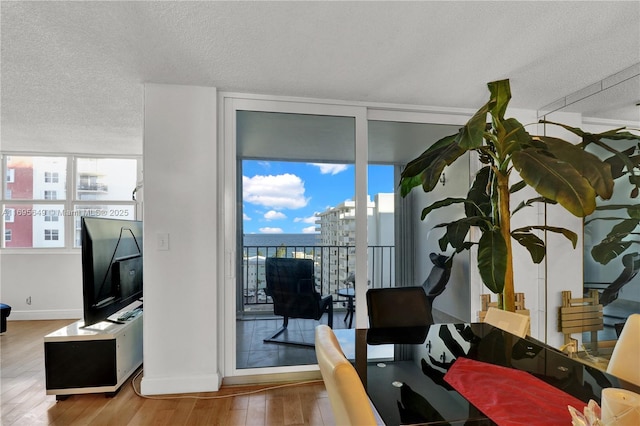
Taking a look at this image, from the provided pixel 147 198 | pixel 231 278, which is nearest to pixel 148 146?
pixel 147 198

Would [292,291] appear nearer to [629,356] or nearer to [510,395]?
[510,395]

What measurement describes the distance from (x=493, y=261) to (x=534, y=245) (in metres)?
0.46

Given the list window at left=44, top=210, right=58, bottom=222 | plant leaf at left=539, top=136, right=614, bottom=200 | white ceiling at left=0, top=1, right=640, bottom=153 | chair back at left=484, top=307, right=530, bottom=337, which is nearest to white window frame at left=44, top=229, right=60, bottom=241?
window at left=44, top=210, right=58, bottom=222

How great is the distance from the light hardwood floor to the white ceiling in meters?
2.53

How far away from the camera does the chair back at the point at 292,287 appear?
2.80 meters

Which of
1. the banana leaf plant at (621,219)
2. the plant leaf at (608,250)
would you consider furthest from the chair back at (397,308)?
the plant leaf at (608,250)

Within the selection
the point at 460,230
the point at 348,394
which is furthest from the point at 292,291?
the point at 348,394

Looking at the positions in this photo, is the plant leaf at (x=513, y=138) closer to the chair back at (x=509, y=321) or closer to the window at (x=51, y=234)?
the chair back at (x=509, y=321)

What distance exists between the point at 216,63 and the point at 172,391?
2.59 m

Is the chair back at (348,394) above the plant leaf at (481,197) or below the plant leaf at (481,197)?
below

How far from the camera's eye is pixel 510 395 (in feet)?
3.51

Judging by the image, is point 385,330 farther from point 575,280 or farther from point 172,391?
point 575,280

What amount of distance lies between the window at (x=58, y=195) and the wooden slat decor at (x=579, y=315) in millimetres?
5667

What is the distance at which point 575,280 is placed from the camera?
3.00 m
